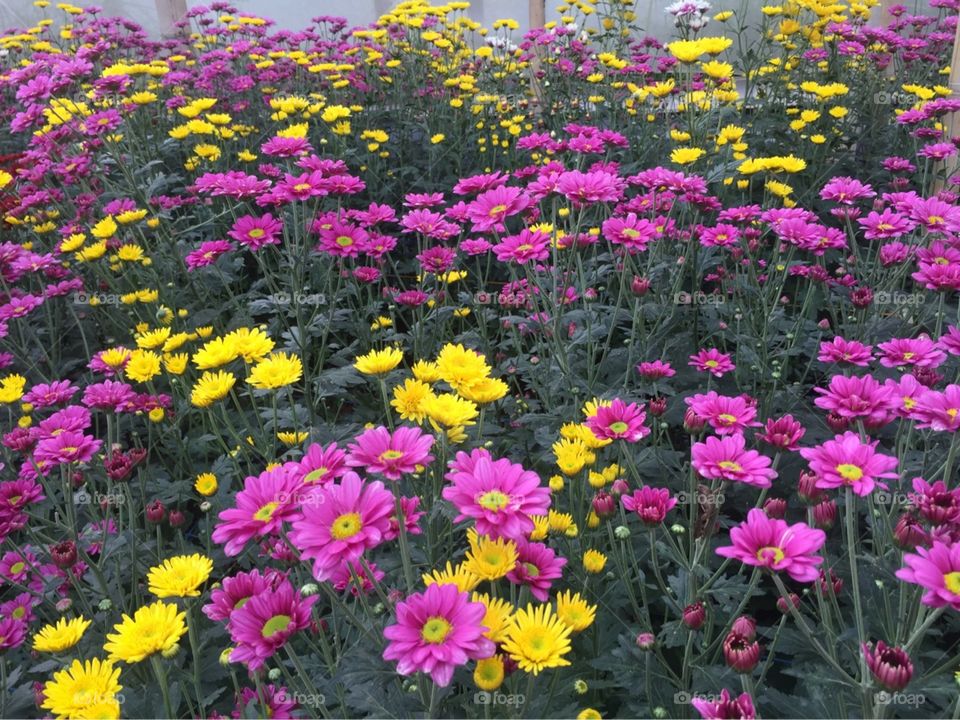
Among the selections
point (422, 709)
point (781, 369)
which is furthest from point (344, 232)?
point (422, 709)

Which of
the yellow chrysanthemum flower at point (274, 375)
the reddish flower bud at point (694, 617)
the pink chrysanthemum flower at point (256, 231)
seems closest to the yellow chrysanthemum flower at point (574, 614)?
the reddish flower bud at point (694, 617)

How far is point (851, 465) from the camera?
48.0 inches

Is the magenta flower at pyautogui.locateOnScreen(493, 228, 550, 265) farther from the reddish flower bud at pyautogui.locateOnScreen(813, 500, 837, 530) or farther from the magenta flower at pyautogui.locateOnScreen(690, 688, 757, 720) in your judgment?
the magenta flower at pyautogui.locateOnScreen(690, 688, 757, 720)

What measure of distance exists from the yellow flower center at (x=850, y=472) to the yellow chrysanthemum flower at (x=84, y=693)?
→ 1303 millimetres

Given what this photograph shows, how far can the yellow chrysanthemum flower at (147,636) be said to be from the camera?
122cm

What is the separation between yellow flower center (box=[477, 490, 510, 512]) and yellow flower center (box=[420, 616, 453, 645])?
0.19 metres

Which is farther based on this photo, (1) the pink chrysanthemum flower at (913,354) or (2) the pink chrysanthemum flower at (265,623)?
(1) the pink chrysanthemum flower at (913,354)

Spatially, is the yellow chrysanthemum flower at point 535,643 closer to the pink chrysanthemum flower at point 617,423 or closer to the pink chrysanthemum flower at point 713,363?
the pink chrysanthemum flower at point 617,423

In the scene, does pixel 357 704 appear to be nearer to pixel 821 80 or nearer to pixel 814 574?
pixel 814 574

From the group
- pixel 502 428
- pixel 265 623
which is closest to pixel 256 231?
pixel 502 428

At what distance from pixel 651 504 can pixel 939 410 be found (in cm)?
59

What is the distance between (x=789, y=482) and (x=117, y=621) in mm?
2145

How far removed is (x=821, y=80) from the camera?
5.00 meters

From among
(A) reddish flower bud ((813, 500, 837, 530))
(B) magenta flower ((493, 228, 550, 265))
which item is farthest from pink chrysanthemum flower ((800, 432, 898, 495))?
(B) magenta flower ((493, 228, 550, 265))
